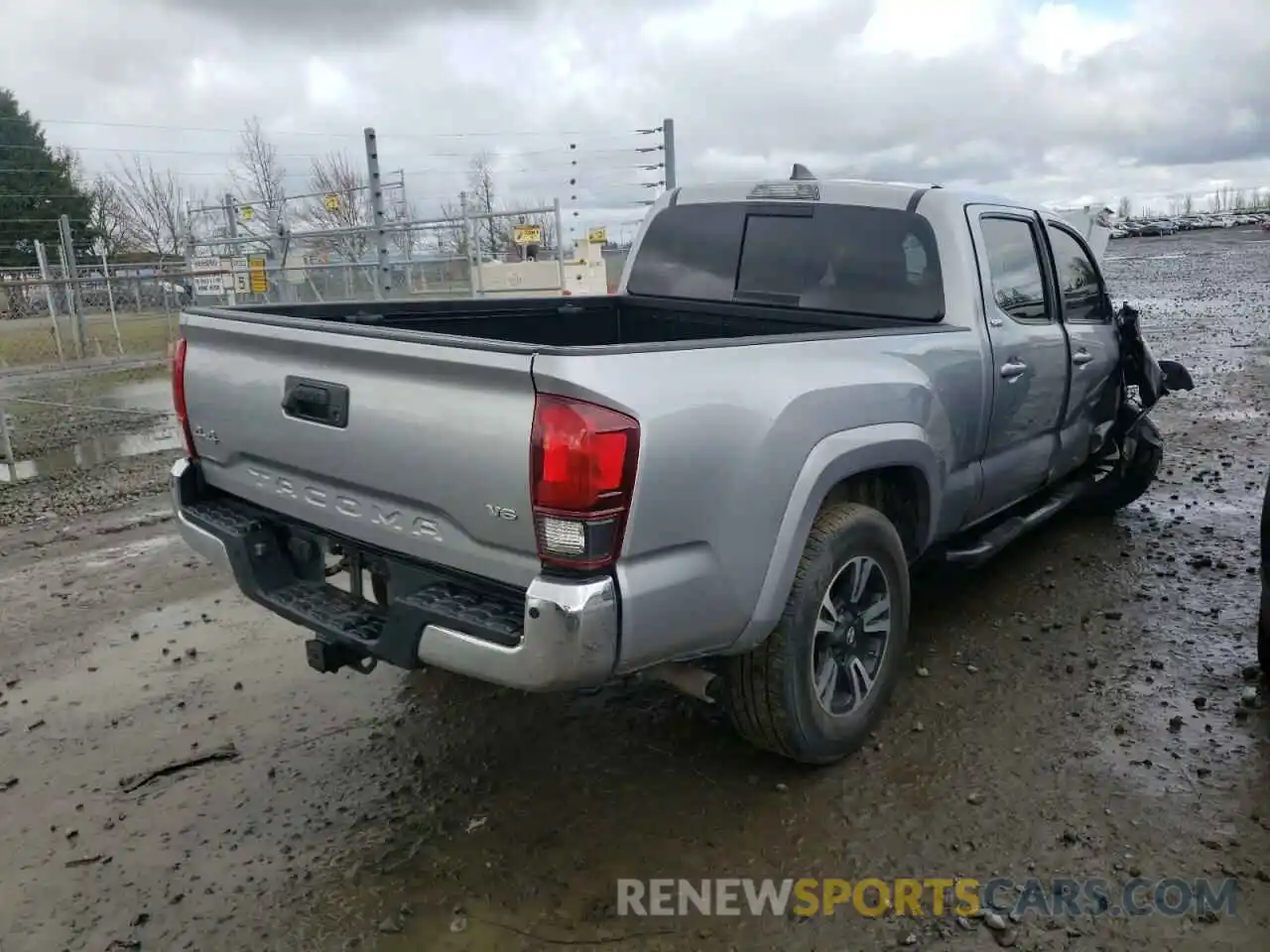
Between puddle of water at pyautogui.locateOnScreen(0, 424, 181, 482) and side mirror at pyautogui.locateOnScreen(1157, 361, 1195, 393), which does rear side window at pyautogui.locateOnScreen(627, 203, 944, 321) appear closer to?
side mirror at pyautogui.locateOnScreen(1157, 361, 1195, 393)

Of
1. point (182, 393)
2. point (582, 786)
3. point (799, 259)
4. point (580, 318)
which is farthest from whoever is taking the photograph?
point (580, 318)

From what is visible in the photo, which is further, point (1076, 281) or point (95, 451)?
point (95, 451)

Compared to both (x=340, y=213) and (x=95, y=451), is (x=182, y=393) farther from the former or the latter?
(x=340, y=213)

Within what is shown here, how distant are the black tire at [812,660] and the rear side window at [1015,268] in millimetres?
1463

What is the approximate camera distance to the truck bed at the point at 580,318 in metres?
4.02

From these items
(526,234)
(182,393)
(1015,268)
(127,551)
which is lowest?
(127,551)

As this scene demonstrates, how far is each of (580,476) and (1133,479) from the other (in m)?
4.67

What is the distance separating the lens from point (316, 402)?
2.91 meters

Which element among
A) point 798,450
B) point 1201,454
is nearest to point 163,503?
point 798,450

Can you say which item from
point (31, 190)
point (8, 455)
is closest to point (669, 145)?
point (8, 455)

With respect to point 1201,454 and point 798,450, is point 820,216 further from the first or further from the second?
point 1201,454

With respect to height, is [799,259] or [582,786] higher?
[799,259]

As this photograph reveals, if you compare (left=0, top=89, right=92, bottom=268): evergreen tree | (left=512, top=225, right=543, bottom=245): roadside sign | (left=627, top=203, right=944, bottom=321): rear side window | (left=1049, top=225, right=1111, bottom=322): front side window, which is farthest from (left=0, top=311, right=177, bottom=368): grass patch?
(left=0, top=89, right=92, bottom=268): evergreen tree

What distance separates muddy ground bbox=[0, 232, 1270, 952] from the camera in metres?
2.69
